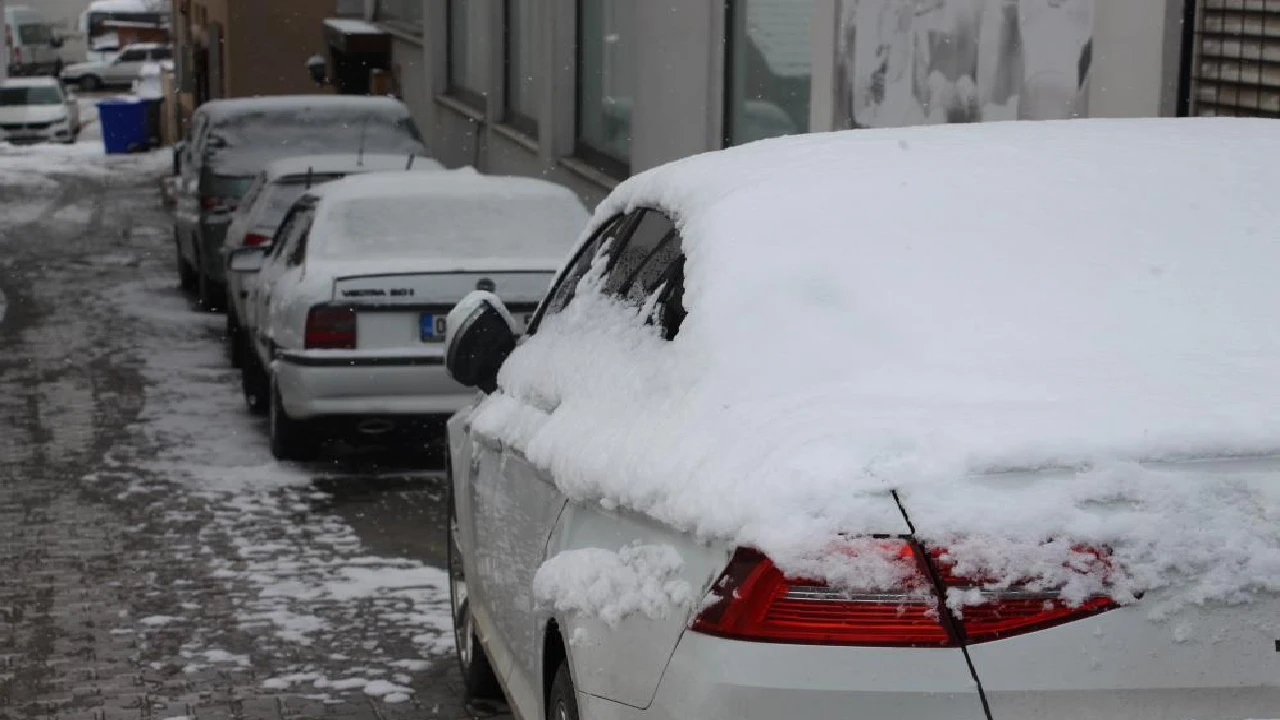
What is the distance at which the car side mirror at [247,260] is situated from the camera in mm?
12453

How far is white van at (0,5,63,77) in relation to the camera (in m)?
67.3

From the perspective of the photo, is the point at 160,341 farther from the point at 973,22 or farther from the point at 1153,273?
the point at 1153,273

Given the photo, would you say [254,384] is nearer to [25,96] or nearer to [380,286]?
[380,286]

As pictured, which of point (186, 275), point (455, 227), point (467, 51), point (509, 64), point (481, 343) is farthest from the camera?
point (467, 51)

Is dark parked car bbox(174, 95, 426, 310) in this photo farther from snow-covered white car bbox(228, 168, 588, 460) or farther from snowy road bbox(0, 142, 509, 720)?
snow-covered white car bbox(228, 168, 588, 460)

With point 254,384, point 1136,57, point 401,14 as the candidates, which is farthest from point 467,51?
point 1136,57

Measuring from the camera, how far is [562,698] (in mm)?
4121

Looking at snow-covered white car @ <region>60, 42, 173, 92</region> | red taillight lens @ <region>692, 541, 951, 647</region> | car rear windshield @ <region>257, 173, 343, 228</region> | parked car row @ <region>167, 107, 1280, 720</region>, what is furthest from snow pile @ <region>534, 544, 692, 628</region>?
snow-covered white car @ <region>60, 42, 173, 92</region>

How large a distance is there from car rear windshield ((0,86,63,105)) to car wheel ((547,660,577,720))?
44038 millimetres

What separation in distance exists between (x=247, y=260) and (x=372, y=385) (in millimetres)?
2624

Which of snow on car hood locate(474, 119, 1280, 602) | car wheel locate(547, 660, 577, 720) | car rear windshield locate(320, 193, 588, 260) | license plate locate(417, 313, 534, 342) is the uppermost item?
snow on car hood locate(474, 119, 1280, 602)

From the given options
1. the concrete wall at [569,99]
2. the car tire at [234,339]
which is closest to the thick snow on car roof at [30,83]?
the concrete wall at [569,99]

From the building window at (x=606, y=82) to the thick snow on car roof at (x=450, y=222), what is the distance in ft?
16.1

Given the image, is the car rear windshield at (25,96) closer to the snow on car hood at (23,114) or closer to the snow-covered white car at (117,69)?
the snow on car hood at (23,114)
